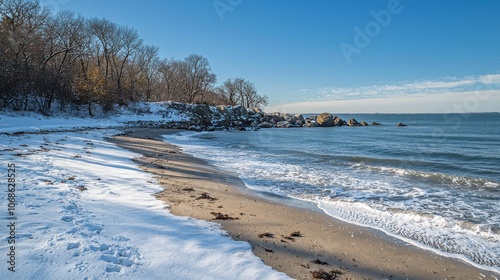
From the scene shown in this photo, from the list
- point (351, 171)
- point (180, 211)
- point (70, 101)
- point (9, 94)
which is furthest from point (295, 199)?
point (70, 101)

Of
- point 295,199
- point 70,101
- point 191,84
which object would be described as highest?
point 191,84

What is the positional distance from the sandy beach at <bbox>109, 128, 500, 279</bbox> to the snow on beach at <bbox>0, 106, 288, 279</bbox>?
416 millimetres

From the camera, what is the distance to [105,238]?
3.90m

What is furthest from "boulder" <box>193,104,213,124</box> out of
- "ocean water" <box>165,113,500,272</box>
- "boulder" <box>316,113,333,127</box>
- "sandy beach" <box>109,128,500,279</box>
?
"sandy beach" <box>109,128,500,279</box>

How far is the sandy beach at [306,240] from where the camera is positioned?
159 inches

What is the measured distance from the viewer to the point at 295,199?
7.85 meters

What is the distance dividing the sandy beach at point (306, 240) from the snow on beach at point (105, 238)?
42cm

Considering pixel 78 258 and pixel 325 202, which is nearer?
pixel 78 258

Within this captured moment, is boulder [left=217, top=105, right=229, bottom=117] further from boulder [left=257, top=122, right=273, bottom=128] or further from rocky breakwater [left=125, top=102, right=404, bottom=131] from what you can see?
boulder [left=257, top=122, right=273, bottom=128]

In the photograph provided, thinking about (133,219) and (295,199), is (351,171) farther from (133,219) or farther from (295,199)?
(133,219)

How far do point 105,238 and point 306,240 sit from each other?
3.26 m

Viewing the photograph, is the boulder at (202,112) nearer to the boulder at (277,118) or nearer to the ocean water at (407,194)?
the boulder at (277,118)

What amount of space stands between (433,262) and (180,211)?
15.3ft

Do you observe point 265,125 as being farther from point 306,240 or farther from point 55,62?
point 306,240
